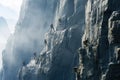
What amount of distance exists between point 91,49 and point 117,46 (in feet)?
49.4

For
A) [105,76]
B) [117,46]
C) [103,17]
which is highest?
[103,17]

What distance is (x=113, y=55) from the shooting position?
13012 cm

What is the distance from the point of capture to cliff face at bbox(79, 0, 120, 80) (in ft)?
428

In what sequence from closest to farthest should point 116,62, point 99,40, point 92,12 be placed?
1. point 116,62
2. point 99,40
3. point 92,12

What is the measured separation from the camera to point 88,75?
5546 inches

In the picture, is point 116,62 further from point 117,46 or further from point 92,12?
point 92,12

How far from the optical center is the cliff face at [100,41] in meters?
130

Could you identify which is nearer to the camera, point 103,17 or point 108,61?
point 108,61

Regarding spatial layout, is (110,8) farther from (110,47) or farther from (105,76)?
(105,76)

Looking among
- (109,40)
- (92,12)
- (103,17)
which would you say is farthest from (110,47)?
(92,12)

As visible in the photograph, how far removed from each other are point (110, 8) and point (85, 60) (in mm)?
20200

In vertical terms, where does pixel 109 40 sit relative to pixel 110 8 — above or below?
below

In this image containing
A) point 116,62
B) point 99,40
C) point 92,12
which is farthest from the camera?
point 92,12

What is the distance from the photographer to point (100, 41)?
5443 inches
